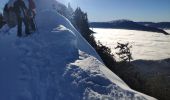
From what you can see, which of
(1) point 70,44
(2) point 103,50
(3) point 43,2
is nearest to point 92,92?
(1) point 70,44

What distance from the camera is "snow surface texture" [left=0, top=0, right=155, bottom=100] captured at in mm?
12344

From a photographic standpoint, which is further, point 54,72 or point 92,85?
point 54,72

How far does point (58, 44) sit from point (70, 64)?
7.31 ft

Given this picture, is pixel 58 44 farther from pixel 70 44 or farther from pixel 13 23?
pixel 13 23

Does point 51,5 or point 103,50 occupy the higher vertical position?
point 51,5

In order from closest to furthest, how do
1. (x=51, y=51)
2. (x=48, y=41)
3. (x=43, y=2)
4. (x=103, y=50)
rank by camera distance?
(x=51, y=51)
(x=48, y=41)
(x=103, y=50)
(x=43, y=2)

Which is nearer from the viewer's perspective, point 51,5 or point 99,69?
point 99,69

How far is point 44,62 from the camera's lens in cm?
1463

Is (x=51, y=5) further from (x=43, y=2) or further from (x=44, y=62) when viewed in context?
(x=44, y=62)

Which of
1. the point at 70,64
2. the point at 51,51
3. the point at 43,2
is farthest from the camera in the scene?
the point at 43,2

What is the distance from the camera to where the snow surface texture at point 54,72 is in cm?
1234

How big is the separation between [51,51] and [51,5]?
20535 mm

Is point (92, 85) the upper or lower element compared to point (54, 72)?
lower

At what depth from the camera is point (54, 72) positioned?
13.7 m
